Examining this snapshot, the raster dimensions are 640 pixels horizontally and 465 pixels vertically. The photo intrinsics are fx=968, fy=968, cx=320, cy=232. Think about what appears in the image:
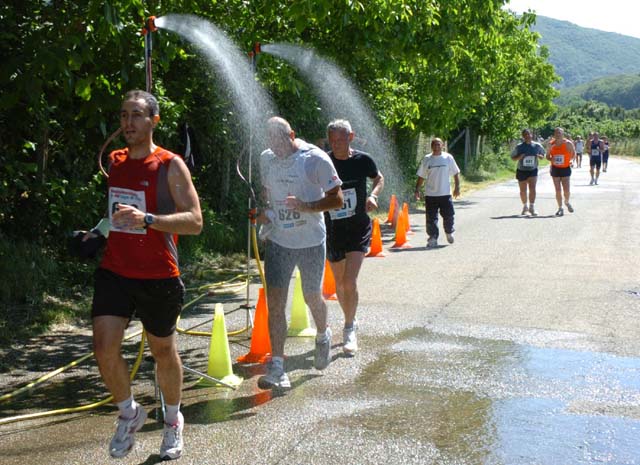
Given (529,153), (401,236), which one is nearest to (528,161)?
(529,153)

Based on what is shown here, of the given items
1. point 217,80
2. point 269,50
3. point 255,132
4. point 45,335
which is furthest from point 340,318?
point 255,132

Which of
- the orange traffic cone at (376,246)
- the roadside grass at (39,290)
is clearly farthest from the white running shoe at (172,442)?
the orange traffic cone at (376,246)

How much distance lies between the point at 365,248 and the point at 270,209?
1438 mm

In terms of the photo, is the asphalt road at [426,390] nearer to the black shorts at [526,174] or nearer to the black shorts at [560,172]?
the black shorts at [526,174]

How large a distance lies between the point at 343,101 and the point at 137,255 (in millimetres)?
12657

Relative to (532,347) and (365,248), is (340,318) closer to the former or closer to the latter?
(365,248)

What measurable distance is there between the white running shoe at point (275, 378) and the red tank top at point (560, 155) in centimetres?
1527

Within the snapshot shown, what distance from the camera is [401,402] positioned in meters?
6.41

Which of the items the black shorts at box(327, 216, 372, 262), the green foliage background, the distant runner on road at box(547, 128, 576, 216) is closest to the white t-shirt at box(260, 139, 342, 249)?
the green foliage background

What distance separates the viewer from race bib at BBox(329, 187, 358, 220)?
8242 mm

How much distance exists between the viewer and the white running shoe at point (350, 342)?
26.0 ft

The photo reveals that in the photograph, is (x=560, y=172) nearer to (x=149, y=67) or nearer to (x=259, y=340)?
(x=259, y=340)

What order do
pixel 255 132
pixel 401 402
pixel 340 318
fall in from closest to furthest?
pixel 401 402 < pixel 340 318 < pixel 255 132

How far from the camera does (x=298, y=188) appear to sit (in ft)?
23.1
